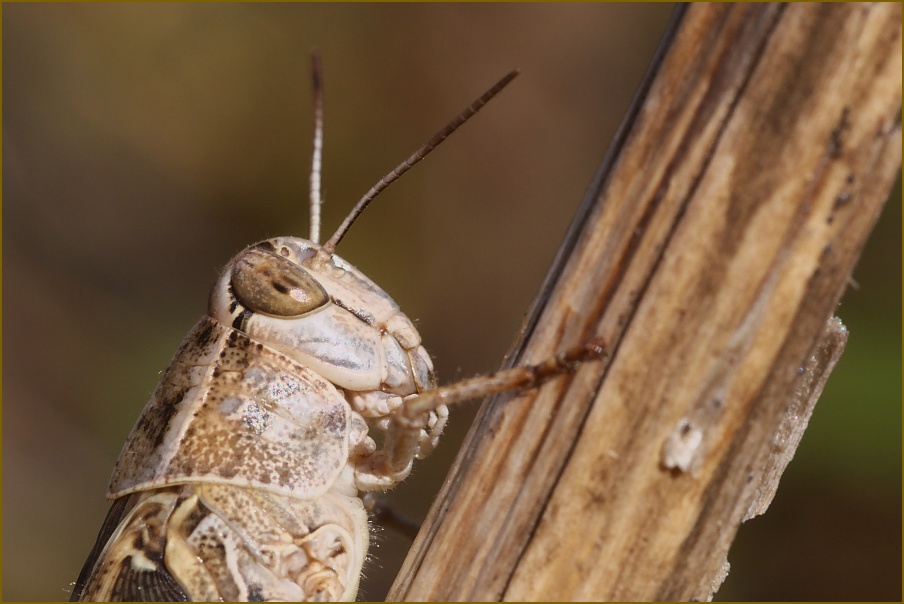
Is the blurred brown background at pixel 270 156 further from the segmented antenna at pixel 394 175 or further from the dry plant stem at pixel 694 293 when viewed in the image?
the dry plant stem at pixel 694 293

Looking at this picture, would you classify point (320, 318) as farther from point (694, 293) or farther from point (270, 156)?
point (270, 156)

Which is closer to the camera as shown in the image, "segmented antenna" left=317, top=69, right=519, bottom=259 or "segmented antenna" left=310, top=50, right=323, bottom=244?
"segmented antenna" left=317, top=69, right=519, bottom=259

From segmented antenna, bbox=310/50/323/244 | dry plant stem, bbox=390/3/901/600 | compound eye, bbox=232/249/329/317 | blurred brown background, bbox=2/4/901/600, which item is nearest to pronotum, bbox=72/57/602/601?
compound eye, bbox=232/249/329/317

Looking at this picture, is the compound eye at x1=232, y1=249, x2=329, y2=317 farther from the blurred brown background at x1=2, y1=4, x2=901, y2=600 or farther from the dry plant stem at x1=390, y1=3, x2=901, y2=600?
the blurred brown background at x1=2, y1=4, x2=901, y2=600

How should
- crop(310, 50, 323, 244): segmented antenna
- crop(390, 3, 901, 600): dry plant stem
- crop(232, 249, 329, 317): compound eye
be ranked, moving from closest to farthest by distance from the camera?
crop(390, 3, 901, 600): dry plant stem < crop(232, 249, 329, 317): compound eye < crop(310, 50, 323, 244): segmented antenna

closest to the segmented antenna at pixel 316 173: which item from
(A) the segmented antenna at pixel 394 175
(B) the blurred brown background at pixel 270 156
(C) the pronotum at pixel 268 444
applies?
(A) the segmented antenna at pixel 394 175

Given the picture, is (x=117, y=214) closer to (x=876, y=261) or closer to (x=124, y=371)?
(x=124, y=371)

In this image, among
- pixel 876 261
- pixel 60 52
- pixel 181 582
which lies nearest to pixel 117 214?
pixel 60 52

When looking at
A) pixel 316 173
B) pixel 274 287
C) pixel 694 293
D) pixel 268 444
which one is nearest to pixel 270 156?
pixel 316 173
